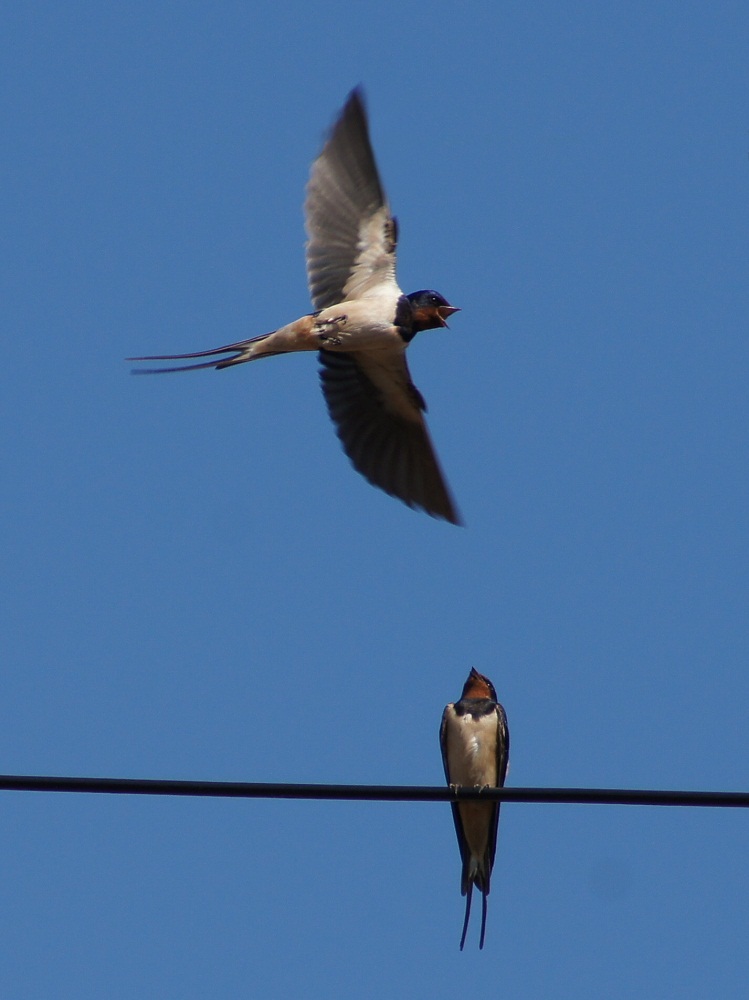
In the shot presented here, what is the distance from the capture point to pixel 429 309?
276 inches

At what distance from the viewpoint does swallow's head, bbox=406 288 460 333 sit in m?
6.99

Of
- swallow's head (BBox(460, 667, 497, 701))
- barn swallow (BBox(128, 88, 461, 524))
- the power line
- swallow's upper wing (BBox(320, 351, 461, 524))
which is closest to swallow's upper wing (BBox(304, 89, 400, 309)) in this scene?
barn swallow (BBox(128, 88, 461, 524))

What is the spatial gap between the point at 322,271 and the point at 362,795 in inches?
153

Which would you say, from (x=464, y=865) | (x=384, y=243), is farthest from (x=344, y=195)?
(x=464, y=865)

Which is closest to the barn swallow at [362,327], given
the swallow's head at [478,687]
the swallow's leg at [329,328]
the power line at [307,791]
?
the swallow's leg at [329,328]

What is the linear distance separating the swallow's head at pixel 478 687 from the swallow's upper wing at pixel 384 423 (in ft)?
2.82

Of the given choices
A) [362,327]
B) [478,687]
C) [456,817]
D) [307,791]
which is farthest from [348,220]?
[307,791]

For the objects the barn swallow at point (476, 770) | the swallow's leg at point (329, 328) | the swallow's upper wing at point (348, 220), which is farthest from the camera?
the barn swallow at point (476, 770)

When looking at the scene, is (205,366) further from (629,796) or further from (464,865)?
(629,796)

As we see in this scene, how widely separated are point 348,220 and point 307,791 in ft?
12.5

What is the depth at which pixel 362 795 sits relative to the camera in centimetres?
363

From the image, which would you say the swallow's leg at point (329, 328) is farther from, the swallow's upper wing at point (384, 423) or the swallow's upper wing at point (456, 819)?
the swallow's upper wing at point (456, 819)

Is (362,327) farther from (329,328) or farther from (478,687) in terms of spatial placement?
(478,687)

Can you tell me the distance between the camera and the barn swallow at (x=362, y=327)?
679 cm
